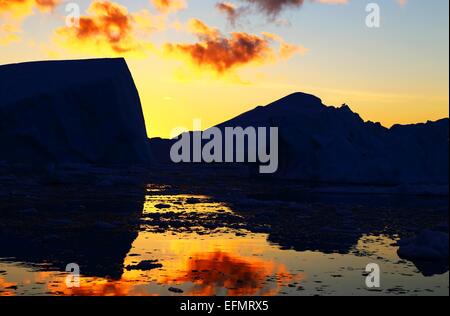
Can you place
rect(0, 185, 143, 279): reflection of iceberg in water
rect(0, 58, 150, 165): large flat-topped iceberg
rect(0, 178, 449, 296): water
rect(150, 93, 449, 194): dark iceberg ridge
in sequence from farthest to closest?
rect(0, 58, 150, 165): large flat-topped iceberg
rect(150, 93, 449, 194): dark iceberg ridge
rect(0, 185, 143, 279): reflection of iceberg in water
rect(0, 178, 449, 296): water

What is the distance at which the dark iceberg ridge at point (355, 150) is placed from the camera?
25.9 meters

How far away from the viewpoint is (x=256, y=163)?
37.5 metres

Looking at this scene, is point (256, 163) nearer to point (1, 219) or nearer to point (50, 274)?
point (1, 219)

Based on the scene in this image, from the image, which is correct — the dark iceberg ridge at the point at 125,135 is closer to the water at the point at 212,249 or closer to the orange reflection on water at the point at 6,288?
the water at the point at 212,249

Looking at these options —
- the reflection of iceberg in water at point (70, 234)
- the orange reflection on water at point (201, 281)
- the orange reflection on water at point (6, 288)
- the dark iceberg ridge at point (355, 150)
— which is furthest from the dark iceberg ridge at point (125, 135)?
the orange reflection on water at point (6, 288)

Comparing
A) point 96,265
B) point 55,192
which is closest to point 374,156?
point 55,192

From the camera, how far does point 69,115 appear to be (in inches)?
1533

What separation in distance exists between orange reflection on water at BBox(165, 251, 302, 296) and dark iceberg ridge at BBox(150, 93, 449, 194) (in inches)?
626

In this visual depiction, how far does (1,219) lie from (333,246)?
6581mm

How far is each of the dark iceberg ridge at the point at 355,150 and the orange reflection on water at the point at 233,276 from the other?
1590 cm

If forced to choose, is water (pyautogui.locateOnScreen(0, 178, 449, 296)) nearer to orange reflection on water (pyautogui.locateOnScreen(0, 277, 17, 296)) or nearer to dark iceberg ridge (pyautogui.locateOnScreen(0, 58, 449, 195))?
orange reflection on water (pyautogui.locateOnScreen(0, 277, 17, 296))

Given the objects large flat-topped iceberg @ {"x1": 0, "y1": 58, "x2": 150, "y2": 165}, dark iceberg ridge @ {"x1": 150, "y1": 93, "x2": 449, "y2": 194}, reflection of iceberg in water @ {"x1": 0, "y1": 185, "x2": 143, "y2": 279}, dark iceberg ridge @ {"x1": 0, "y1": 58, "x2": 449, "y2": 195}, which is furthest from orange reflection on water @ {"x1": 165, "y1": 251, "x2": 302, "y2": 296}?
large flat-topped iceberg @ {"x1": 0, "y1": 58, "x2": 150, "y2": 165}

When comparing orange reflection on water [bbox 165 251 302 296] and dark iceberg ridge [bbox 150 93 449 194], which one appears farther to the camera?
dark iceberg ridge [bbox 150 93 449 194]

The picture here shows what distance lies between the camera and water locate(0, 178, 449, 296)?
21.0ft
